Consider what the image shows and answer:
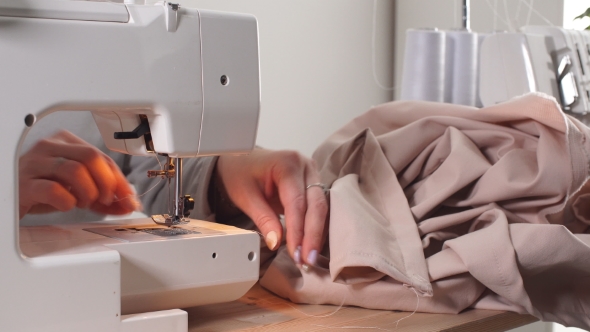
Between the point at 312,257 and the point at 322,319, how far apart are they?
86mm

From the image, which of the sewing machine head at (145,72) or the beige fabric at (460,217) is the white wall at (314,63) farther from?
the sewing machine head at (145,72)

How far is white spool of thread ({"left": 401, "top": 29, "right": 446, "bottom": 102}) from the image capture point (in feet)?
5.42

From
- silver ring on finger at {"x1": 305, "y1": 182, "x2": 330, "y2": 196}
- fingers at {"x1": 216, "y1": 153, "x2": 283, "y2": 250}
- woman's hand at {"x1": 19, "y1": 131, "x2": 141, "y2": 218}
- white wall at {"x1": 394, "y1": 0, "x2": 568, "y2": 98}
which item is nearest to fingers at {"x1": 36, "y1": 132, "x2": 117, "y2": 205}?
woman's hand at {"x1": 19, "y1": 131, "x2": 141, "y2": 218}

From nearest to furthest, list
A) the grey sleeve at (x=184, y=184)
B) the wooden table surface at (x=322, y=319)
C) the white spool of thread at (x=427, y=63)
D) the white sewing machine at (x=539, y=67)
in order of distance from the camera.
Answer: the wooden table surface at (x=322, y=319) → the grey sleeve at (x=184, y=184) → the white sewing machine at (x=539, y=67) → the white spool of thread at (x=427, y=63)

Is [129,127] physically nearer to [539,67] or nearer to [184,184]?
[184,184]

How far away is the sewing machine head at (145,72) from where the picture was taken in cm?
70

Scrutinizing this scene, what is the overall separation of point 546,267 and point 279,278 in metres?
0.36

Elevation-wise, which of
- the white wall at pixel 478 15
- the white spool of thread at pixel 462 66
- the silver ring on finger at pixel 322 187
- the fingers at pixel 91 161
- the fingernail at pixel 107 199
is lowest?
the fingernail at pixel 107 199

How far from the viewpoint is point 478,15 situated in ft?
7.13

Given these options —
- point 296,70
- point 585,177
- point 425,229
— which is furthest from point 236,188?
point 296,70

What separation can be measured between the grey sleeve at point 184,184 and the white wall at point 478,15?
3.87ft

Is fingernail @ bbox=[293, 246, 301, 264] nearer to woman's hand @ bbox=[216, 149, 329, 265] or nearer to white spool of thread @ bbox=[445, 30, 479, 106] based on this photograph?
woman's hand @ bbox=[216, 149, 329, 265]

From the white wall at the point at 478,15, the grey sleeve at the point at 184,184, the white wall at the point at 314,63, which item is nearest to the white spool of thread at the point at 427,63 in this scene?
the white wall at the point at 478,15

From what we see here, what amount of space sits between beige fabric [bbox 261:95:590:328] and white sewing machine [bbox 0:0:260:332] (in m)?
0.13
